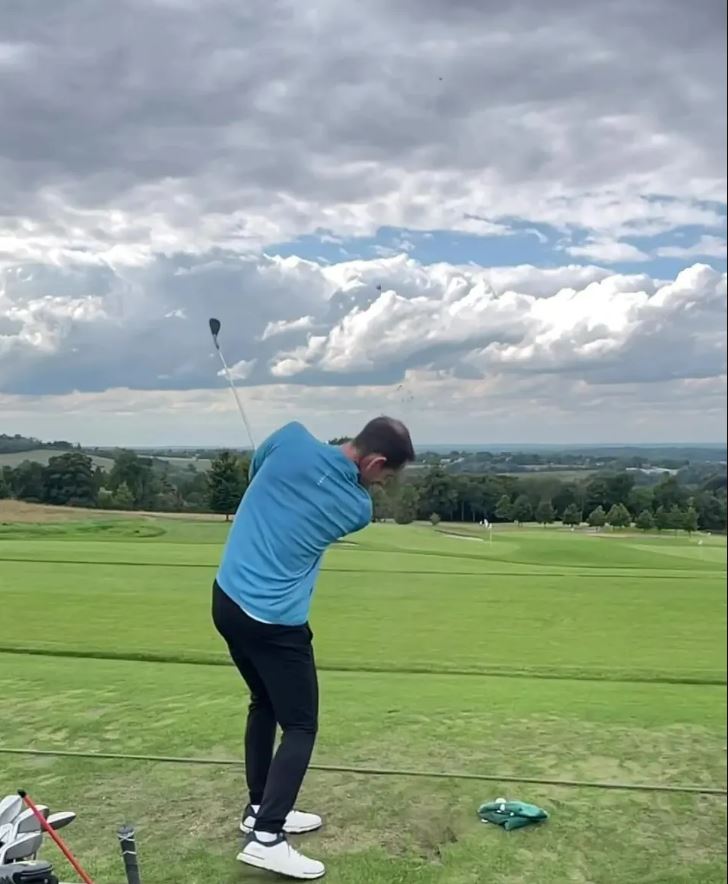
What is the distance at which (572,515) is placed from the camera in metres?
2.51

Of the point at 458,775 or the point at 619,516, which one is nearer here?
the point at 458,775

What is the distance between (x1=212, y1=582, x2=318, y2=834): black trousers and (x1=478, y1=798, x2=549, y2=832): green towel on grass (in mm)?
455

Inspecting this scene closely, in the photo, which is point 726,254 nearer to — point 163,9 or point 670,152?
point 670,152

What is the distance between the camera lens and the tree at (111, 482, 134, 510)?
84.5 inches

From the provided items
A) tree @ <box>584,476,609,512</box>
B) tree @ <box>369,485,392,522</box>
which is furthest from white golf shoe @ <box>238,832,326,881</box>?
tree @ <box>584,476,609,512</box>

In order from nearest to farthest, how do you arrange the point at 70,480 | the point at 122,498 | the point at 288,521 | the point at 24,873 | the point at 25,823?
1. the point at 24,873
2. the point at 25,823
3. the point at 288,521
4. the point at 70,480
5. the point at 122,498

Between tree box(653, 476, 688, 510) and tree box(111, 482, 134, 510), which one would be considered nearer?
tree box(111, 482, 134, 510)

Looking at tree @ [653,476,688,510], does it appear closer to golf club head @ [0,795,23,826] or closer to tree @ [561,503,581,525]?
tree @ [561,503,581,525]

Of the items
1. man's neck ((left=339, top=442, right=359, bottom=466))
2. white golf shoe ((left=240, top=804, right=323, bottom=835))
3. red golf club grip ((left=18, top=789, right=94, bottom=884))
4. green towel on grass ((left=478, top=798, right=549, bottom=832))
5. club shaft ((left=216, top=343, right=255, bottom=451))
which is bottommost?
green towel on grass ((left=478, top=798, right=549, bottom=832))

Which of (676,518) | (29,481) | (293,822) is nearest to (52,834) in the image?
(293,822)

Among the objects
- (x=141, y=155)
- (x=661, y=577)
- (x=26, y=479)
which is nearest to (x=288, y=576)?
(x=26, y=479)

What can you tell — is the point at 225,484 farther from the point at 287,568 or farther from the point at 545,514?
the point at 545,514

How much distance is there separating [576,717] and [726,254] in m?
1.17

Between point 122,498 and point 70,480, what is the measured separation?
151 mm
